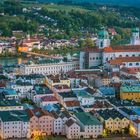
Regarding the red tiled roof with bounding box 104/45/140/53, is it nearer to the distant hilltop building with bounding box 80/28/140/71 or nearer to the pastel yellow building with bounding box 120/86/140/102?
the distant hilltop building with bounding box 80/28/140/71

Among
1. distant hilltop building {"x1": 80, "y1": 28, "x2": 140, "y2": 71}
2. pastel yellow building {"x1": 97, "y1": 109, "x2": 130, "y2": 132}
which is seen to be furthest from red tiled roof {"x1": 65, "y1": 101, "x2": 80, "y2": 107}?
distant hilltop building {"x1": 80, "y1": 28, "x2": 140, "y2": 71}

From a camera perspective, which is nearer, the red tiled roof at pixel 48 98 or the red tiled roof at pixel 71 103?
the red tiled roof at pixel 71 103

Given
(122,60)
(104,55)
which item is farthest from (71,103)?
(104,55)

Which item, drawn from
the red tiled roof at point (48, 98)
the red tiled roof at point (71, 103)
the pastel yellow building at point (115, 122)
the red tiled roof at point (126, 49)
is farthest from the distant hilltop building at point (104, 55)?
the pastel yellow building at point (115, 122)

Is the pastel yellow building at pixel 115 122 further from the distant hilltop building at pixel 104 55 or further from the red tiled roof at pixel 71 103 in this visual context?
the distant hilltop building at pixel 104 55

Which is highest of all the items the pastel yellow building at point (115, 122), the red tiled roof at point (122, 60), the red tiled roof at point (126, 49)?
the red tiled roof at point (126, 49)

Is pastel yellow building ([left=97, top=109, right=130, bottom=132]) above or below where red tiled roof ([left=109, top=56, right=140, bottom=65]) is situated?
below

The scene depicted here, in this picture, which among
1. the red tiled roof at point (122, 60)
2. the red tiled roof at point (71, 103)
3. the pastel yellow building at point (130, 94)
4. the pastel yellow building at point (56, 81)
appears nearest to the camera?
the red tiled roof at point (71, 103)

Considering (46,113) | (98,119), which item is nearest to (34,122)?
(46,113)

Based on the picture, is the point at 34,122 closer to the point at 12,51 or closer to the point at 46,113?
the point at 46,113

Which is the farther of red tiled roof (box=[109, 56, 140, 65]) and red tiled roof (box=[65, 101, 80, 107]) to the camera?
red tiled roof (box=[109, 56, 140, 65])

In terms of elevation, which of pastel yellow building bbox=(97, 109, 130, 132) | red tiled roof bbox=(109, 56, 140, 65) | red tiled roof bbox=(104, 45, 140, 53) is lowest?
pastel yellow building bbox=(97, 109, 130, 132)

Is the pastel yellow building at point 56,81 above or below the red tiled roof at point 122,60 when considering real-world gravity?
below
